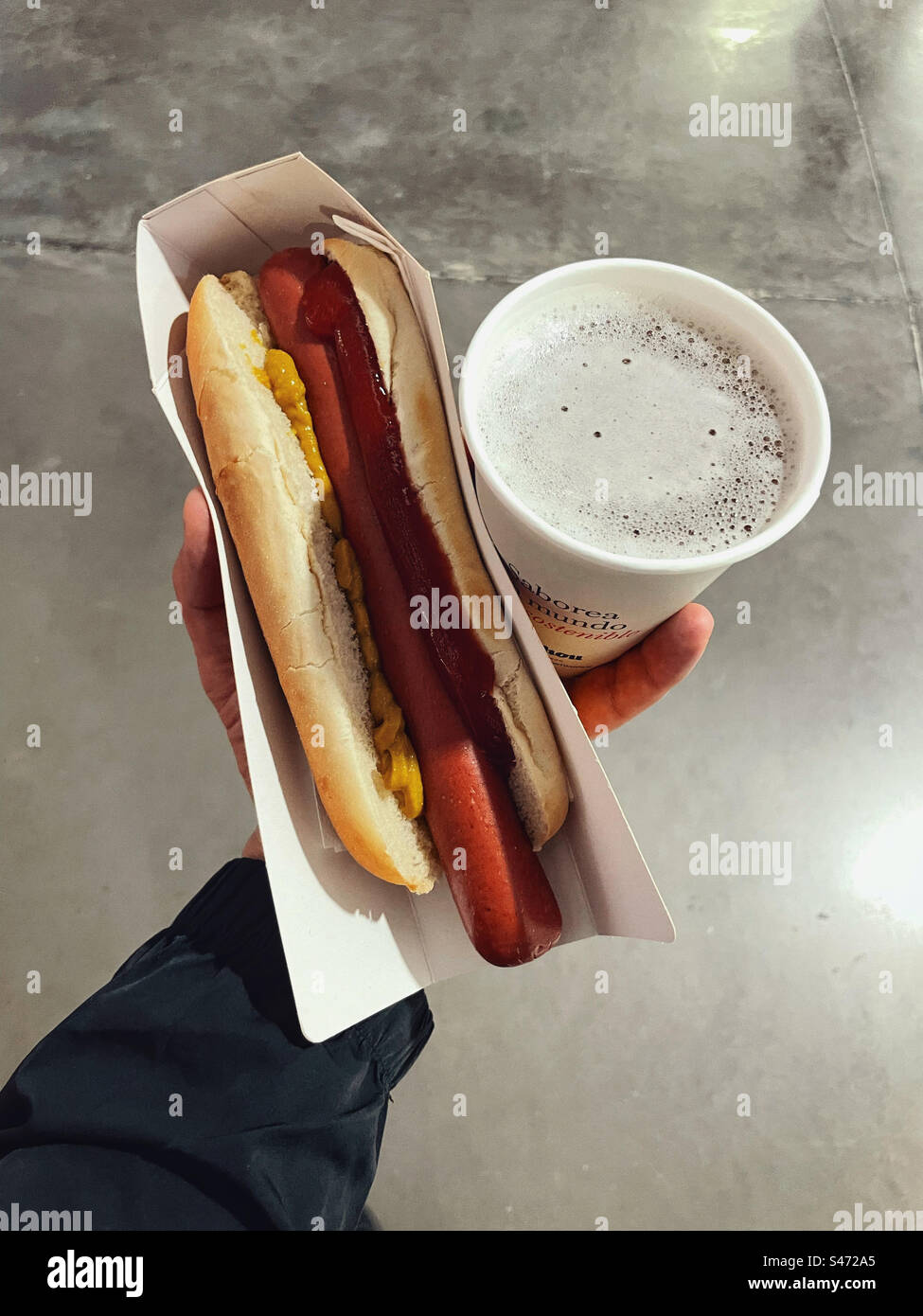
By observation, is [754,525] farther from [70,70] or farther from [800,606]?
[70,70]

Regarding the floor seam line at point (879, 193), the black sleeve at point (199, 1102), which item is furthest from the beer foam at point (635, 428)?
the floor seam line at point (879, 193)

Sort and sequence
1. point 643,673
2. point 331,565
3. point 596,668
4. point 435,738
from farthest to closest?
point 596,668
point 643,673
point 331,565
point 435,738

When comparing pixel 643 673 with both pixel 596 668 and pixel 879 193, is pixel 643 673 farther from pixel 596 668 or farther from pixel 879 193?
pixel 879 193

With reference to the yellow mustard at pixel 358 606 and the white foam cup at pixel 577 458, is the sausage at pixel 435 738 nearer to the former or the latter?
the yellow mustard at pixel 358 606

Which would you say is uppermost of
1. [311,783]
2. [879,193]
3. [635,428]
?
[635,428]

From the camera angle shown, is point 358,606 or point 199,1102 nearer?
point 199,1102

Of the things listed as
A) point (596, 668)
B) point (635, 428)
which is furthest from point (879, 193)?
point (635, 428)
